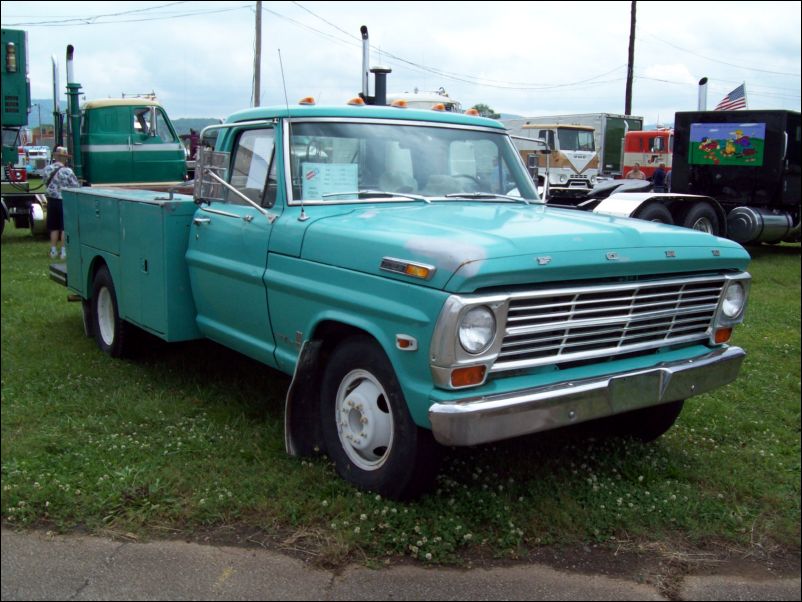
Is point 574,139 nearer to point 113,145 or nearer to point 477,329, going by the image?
point 113,145

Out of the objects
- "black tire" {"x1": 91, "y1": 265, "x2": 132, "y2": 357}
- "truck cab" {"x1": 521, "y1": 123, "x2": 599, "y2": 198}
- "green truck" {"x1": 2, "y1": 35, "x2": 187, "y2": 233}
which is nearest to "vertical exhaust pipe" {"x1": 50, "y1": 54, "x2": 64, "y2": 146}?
"green truck" {"x1": 2, "y1": 35, "x2": 187, "y2": 233}

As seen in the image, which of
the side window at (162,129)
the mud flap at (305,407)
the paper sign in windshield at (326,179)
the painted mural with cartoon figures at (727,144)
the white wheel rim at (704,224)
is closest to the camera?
the mud flap at (305,407)

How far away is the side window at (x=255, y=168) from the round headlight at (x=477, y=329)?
1782 mm

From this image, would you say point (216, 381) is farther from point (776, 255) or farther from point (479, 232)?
point (776, 255)

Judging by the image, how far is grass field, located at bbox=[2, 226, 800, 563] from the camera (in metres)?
3.58

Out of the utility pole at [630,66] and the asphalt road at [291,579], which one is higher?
the utility pole at [630,66]

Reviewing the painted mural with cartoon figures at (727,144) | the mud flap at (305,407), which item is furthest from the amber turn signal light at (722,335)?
the painted mural with cartoon figures at (727,144)

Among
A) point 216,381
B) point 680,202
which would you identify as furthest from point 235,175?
point 680,202

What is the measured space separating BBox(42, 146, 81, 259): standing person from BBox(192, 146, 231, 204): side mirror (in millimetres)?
6451

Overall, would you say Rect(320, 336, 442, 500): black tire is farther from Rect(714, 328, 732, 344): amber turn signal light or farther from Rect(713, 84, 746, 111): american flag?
Rect(713, 84, 746, 111): american flag

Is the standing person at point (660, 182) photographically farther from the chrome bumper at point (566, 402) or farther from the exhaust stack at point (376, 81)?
the chrome bumper at point (566, 402)

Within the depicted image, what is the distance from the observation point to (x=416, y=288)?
11.5 ft

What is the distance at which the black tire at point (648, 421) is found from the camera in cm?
472

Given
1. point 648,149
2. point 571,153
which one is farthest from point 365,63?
point 648,149
